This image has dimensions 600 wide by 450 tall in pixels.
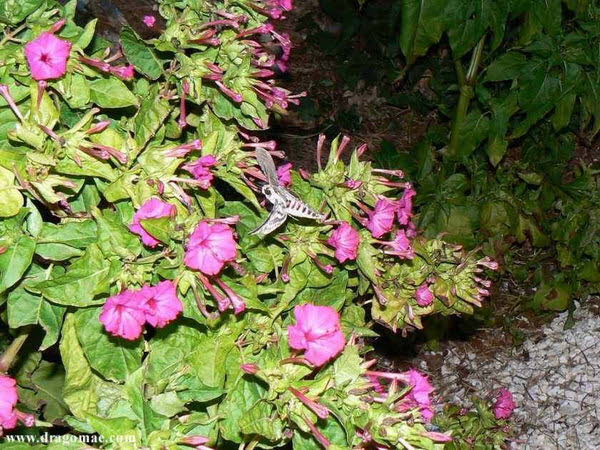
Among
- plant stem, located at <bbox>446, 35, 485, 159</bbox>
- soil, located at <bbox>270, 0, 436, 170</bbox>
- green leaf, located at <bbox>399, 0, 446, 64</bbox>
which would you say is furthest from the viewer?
soil, located at <bbox>270, 0, 436, 170</bbox>

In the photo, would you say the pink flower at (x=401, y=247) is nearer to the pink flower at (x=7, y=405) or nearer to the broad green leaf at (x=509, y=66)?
the pink flower at (x=7, y=405)

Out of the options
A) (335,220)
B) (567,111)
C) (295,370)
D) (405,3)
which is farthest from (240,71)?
(567,111)

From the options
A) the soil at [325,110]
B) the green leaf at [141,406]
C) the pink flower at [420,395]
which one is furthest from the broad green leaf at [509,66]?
the green leaf at [141,406]

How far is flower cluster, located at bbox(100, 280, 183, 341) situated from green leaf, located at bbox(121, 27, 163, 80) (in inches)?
12.0

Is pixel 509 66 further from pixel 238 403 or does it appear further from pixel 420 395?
pixel 238 403

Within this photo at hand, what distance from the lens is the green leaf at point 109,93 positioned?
92cm

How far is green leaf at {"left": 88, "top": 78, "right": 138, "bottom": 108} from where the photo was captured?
92 cm

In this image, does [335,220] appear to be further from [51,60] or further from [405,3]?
[405,3]

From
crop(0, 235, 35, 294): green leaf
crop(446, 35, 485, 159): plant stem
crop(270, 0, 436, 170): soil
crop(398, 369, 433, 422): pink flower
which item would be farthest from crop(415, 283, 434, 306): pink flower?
crop(270, 0, 436, 170): soil

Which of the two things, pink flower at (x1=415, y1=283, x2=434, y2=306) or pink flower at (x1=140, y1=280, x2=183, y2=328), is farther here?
pink flower at (x1=415, y1=283, x2=434, y2=306)

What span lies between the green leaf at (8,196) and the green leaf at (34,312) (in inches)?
4.2

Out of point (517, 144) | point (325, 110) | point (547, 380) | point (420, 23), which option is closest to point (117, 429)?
point (420, 23)

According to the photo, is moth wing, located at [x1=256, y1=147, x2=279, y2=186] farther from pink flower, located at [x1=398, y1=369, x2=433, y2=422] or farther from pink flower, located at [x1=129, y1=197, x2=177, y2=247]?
pink flower, located at [x1=398, y1=369, x2=433, y2=422]

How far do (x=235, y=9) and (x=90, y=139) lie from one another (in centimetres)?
29
